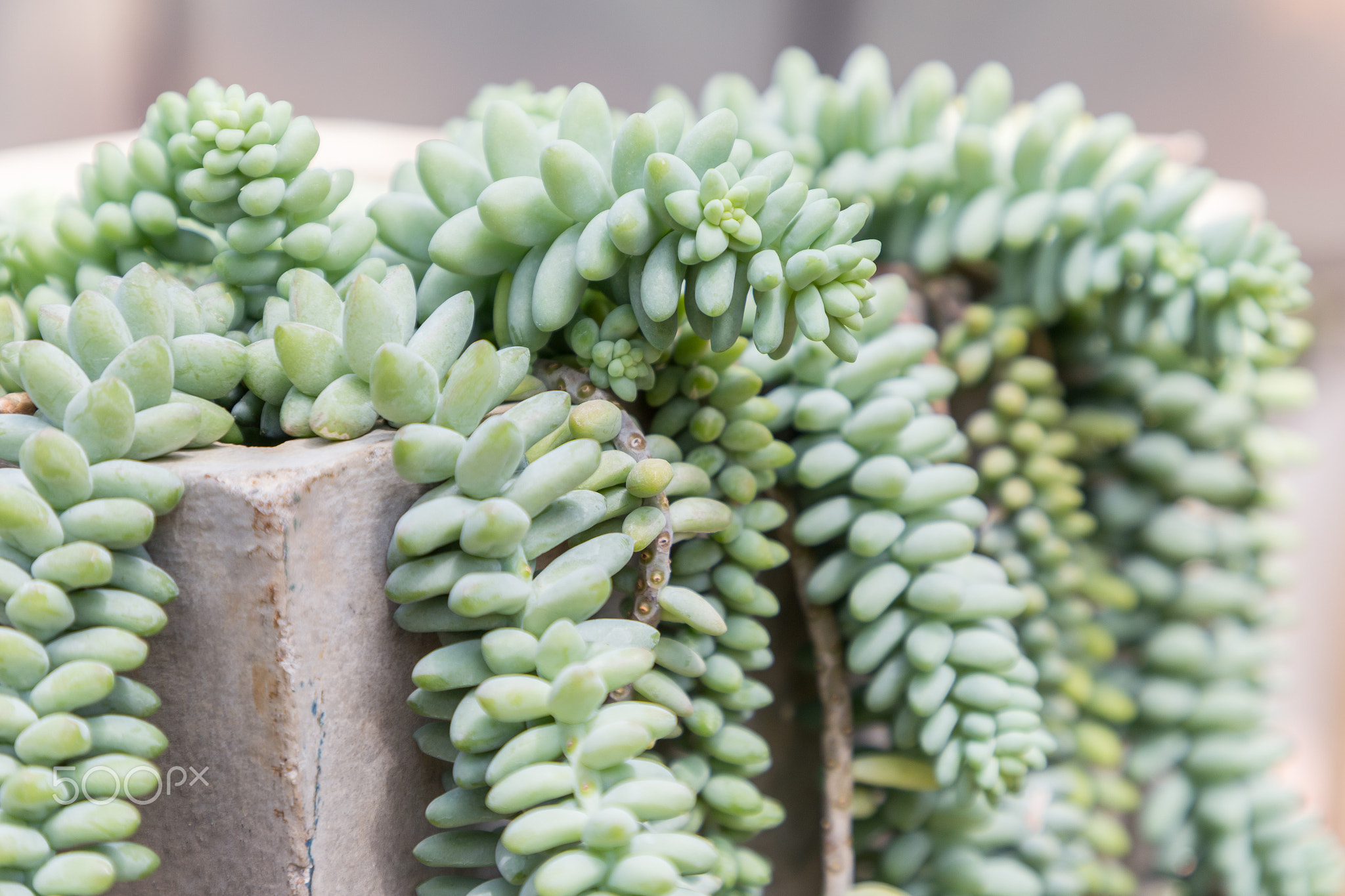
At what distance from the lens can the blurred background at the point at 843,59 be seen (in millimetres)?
1221

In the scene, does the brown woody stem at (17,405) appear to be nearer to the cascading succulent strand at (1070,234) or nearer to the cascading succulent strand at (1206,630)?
the cascading succulent strand at (1070,234)

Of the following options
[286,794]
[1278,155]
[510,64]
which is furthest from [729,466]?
[1278,155]

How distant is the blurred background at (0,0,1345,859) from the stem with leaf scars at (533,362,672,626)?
1.03 m

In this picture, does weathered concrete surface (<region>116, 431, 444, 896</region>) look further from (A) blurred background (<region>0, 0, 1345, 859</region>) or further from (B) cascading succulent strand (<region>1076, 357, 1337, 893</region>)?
(A) blurred background (<region>0, 0, 1345, 859</region>)

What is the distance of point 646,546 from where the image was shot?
0.44 meters

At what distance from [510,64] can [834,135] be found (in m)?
0.84

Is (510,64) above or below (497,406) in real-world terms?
above

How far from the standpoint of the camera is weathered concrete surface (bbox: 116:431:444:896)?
14.5 inches

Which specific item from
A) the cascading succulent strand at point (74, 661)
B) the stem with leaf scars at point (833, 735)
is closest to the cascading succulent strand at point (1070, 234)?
the stem with leaf scars at point (833, 735)

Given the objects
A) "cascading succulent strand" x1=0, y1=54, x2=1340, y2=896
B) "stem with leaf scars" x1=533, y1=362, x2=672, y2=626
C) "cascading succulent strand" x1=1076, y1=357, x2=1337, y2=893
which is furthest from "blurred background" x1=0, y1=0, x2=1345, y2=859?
"stem with leaf scars" x1=533, y1=362, x2=672, y2=626

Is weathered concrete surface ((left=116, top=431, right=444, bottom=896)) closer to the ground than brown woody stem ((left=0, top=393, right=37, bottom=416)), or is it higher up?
closer to the ground

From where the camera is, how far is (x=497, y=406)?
450 mm

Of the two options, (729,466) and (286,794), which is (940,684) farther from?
(286,794)

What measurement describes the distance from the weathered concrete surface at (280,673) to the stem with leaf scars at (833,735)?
0.24 metres
